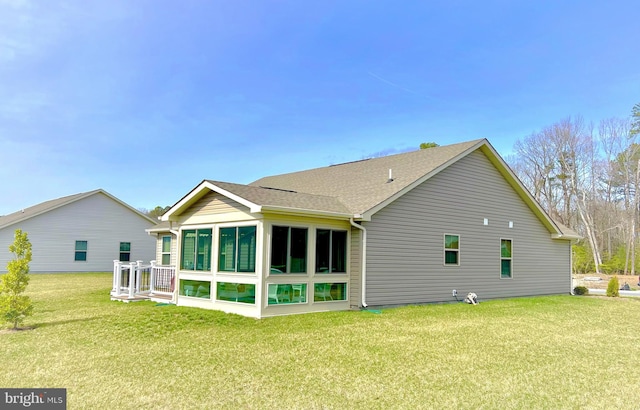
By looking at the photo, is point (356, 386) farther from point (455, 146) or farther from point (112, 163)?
point (112, 163)

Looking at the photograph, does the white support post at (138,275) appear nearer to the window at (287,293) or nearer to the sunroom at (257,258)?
the sunroom at (257,258)

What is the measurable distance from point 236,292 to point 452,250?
659 centimetres

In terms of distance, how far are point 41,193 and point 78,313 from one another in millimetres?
27108

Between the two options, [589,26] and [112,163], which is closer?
[589,26]

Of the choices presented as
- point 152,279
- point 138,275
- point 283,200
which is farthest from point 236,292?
point 138,275

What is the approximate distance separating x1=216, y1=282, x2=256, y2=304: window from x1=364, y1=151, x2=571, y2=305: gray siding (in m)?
2.99

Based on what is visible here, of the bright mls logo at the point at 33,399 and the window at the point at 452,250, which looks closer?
the bright mls logo at the point at 33,399

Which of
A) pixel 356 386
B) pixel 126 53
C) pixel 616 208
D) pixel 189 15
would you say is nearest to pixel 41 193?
pixel 126 53

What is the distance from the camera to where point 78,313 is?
10570 mm

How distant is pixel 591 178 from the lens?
3622 centimetres

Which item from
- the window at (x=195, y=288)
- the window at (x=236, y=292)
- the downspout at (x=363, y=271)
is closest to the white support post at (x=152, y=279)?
the window at (x=195, y=288)

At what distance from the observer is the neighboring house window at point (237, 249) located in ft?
33.4

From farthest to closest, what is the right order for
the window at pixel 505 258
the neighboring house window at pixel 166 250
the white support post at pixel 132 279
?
the neighboring house window at pixel 166 250
the window at pixel 505 258
the white support post at pixel 132 279

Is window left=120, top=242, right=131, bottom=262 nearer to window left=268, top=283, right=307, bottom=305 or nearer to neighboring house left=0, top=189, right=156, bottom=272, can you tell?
neighboring house left=0, top=189, right=156, bottom=272
